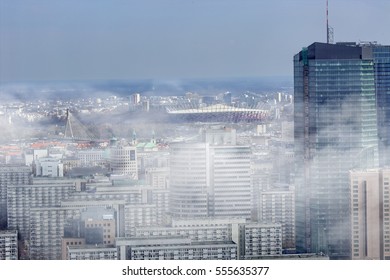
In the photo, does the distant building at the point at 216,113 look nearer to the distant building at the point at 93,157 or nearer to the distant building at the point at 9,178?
the distant building at the point at 93,157

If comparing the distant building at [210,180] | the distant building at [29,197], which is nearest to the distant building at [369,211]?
the distant building at [210,180]

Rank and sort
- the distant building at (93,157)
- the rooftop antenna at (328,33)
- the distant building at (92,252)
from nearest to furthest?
the distant building at (92,252), the rooftop antenna at (328,33), the distant building at (93,157)

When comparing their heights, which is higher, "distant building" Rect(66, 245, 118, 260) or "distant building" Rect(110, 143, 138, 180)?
"distant building" Rect(110, 143, 138, 180)

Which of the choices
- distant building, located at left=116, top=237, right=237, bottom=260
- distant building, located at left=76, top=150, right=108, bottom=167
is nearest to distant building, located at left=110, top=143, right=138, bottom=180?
distant building, located at left=76, top=150, right=108, bottom=167

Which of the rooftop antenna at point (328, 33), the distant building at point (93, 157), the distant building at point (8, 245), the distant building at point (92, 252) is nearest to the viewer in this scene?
the distant building at point (92, 252)

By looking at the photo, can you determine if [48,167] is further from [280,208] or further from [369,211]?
[369,211]

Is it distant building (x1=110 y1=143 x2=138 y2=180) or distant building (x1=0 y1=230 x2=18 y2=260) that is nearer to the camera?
distant building (x1=0 y1=230 x2=18 y2=260)

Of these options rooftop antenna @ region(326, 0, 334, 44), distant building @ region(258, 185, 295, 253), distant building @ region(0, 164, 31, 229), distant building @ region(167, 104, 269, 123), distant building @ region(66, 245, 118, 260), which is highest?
rooftop antenna @ region(326, 0, 334, 44)

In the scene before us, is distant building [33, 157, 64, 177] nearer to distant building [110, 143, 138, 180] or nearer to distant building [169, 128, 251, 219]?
distant building [110, 143, 138, 180]

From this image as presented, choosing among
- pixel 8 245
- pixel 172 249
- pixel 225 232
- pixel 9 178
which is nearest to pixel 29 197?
pixel 9 178

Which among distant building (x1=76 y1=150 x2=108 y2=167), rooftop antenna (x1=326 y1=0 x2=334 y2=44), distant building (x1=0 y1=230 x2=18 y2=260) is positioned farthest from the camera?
distant building (x1=76 y1=150 x2=108 y2=167)

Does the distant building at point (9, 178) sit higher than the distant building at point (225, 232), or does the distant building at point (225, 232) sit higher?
the distant building at point (9, 178)
